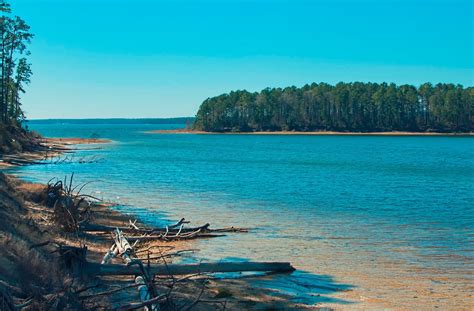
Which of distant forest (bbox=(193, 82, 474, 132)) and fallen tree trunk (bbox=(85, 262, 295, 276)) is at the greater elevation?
distant forest (bbox=(193, 82, 474, 132))

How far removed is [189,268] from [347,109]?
538ft

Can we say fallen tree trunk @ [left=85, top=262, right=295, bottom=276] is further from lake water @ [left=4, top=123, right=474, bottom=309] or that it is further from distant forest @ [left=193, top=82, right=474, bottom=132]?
distant forest @ [left=193, top=82, right=474, bottom=132]

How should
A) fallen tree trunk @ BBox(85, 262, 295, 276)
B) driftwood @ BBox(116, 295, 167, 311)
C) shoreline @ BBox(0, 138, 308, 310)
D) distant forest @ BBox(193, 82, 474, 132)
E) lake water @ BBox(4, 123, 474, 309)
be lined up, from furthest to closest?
1. distant forest @ BBox(193, 82, 474, 132)
2. lake water @ BBox(4, 123, 474, 309)
3. fallen tree trunk @ BBox(85, 262, 295, 276)
4. shoreline @ BBox(0, 138, 308, 310)
5. driftwood @ BBox(116, 295, 167, 311)

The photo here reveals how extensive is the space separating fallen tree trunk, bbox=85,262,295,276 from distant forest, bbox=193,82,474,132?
511 ft

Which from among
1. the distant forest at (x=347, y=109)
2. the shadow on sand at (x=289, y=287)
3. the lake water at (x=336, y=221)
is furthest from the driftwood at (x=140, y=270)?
the distant forest at (x=347, y=109)

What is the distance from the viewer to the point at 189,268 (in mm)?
11953

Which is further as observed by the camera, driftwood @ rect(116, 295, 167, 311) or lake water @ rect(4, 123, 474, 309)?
lake water @ rect(4, 123, 474, 309)

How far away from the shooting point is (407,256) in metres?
15.5

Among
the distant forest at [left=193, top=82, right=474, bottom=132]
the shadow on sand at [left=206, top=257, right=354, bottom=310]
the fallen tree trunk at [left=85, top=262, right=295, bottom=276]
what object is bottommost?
the shadow on sand at [left=206, top=257, right=354, bottom=310]

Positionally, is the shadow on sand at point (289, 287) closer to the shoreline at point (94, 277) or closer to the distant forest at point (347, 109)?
the shoreline at point (94, 277)

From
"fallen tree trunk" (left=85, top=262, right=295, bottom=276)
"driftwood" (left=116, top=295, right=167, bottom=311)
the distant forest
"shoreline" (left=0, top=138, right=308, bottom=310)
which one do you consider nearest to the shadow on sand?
"shoreline" (left=0, top=138, right=308, bottom=310)

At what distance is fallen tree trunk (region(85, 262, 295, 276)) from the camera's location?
1036 cm

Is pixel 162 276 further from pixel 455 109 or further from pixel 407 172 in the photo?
pixel 455 109

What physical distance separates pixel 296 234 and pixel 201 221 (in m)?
4.08
